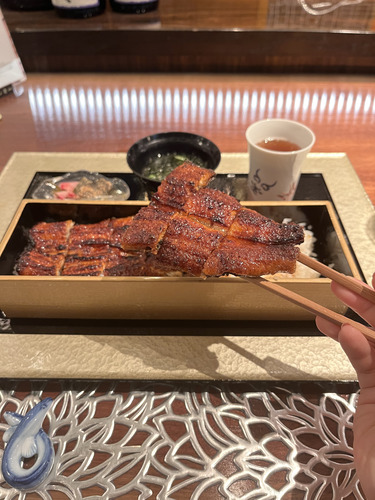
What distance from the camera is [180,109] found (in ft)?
8.92

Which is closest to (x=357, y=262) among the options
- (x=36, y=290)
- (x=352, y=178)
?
(x=352, y=178)

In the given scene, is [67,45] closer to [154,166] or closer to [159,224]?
[154,166]

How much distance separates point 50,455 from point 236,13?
347 cm

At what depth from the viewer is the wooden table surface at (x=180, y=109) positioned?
7.77ft

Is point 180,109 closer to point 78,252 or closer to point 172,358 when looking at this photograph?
point 78,252

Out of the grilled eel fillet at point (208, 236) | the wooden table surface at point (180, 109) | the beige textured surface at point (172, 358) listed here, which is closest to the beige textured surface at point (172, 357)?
the beige textured surface at point (172, 358)

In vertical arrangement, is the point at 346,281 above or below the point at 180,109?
above

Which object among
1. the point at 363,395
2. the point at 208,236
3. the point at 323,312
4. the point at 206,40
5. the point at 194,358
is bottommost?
the point at 194,358

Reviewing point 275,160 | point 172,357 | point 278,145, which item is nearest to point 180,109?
point 278,145

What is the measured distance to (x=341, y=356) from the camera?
1.27 meters

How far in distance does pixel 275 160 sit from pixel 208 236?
0.62 meters

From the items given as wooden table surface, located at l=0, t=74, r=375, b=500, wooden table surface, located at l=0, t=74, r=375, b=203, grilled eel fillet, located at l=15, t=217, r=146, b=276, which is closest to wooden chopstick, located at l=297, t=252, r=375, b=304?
grilled eel fillet, located at l=15, t=217, r=146, b=276

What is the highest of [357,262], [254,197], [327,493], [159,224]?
[159,224]

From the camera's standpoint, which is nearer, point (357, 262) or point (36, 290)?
point (36, 290)
